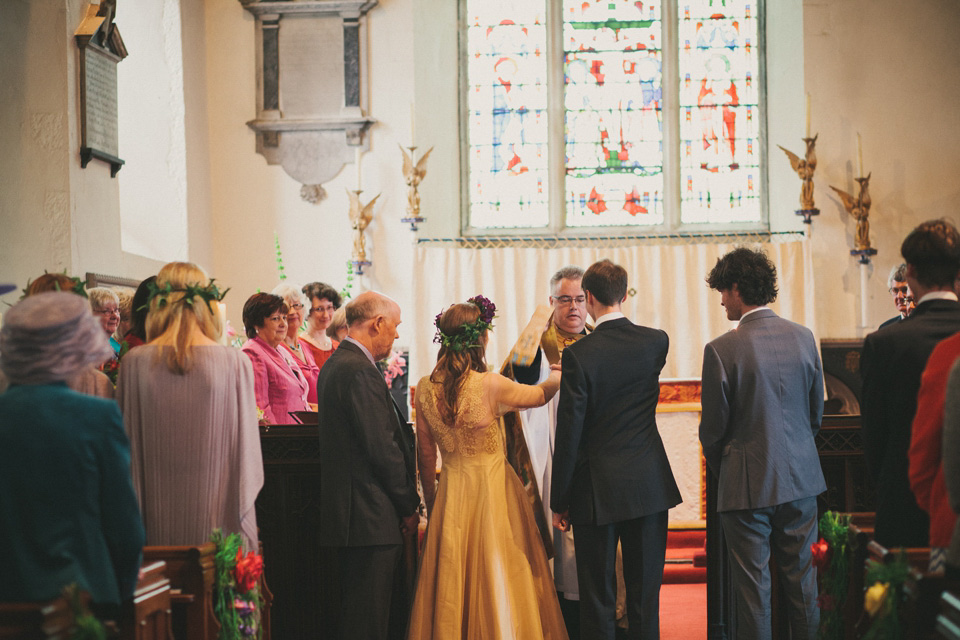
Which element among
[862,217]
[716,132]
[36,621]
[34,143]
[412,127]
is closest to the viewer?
[36,621]

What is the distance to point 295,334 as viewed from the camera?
16.4ft

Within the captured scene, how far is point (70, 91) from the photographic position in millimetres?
5168

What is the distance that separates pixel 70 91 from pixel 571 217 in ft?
14.7

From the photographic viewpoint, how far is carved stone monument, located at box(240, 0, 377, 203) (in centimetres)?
780

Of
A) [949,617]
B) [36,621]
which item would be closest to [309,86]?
[36,621]

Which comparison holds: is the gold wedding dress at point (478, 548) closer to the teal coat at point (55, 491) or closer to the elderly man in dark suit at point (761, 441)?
the elderly man in dark suit at point (761, 441)

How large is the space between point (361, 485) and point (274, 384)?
1.30 meters

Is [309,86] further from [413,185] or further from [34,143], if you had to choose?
[34,143]

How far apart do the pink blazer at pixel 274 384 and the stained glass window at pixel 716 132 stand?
480 cm

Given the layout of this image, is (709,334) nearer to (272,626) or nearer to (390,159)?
(390,159)

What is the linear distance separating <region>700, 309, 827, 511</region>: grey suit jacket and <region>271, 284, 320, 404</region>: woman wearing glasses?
2.26m

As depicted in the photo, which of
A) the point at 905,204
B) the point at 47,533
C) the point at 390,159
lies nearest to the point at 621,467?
the point at 47,533

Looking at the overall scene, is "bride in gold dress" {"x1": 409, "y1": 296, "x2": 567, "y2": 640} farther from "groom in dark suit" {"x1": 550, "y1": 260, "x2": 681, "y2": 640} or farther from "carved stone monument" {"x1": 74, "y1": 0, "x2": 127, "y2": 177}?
"carved stone monument" {"x1": 74, "y1": 0, "x2": 127, "y2": 177}

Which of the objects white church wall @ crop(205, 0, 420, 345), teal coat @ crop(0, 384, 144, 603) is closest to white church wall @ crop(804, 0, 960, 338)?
white church wall @ crop(205, 0, 420, 345)
